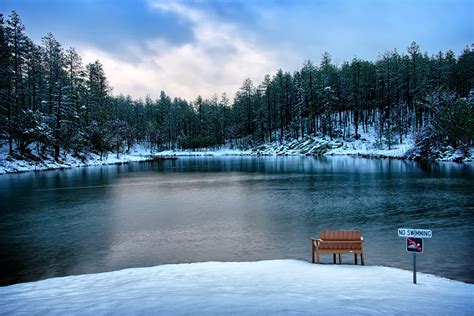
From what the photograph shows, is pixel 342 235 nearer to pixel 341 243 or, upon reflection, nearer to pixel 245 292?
pixel 341 243

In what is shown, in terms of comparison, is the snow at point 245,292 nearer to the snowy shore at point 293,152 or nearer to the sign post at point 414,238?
the sign post at point 414,238

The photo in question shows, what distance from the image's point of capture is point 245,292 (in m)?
7.61

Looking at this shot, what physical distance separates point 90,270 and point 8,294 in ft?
11.7

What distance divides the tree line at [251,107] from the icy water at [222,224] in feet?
107

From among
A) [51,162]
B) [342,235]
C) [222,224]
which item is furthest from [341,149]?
[342,235]

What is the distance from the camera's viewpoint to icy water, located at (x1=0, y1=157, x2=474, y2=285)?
1255 centimetres

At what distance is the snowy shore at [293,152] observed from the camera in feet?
182

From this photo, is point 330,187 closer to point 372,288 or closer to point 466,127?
point 372,288

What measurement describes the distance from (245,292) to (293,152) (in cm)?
9149

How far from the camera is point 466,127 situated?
167ft

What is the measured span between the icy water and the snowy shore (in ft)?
91.0

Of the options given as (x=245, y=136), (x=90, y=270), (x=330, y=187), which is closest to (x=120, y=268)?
(x=90, y=270)

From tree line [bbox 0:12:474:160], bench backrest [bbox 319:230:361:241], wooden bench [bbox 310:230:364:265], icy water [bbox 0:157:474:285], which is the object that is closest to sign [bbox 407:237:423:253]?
wooden bench [bbox 310:230:364:265]

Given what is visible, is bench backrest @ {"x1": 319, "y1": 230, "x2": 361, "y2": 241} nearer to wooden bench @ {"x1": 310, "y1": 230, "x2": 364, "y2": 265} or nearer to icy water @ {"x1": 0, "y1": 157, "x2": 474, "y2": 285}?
wooden bench @ {"x1": 310, "y1": 230, "x2": 364, "y2": 265}
